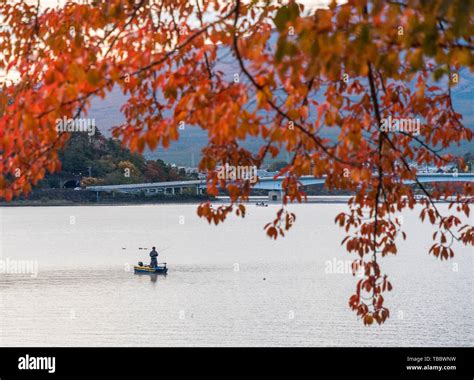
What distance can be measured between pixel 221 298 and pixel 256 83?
1533 inches

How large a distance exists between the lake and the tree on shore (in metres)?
23.1

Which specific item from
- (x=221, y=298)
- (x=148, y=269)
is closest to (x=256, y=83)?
(x=221, y=298)

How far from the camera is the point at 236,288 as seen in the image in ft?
157

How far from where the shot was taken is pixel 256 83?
5715 mm

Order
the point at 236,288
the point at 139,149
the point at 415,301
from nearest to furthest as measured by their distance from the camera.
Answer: the point at 139,149, the point at 415,301, the point at 236,288

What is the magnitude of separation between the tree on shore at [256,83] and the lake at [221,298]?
23.1m

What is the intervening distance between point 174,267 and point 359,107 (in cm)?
5158

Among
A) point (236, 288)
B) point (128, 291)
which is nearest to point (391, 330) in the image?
point (236, 288)

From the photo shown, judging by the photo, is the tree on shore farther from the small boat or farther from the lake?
the small boat

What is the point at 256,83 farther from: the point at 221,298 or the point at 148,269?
the point at 148,269

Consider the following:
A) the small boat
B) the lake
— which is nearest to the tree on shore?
the lake
